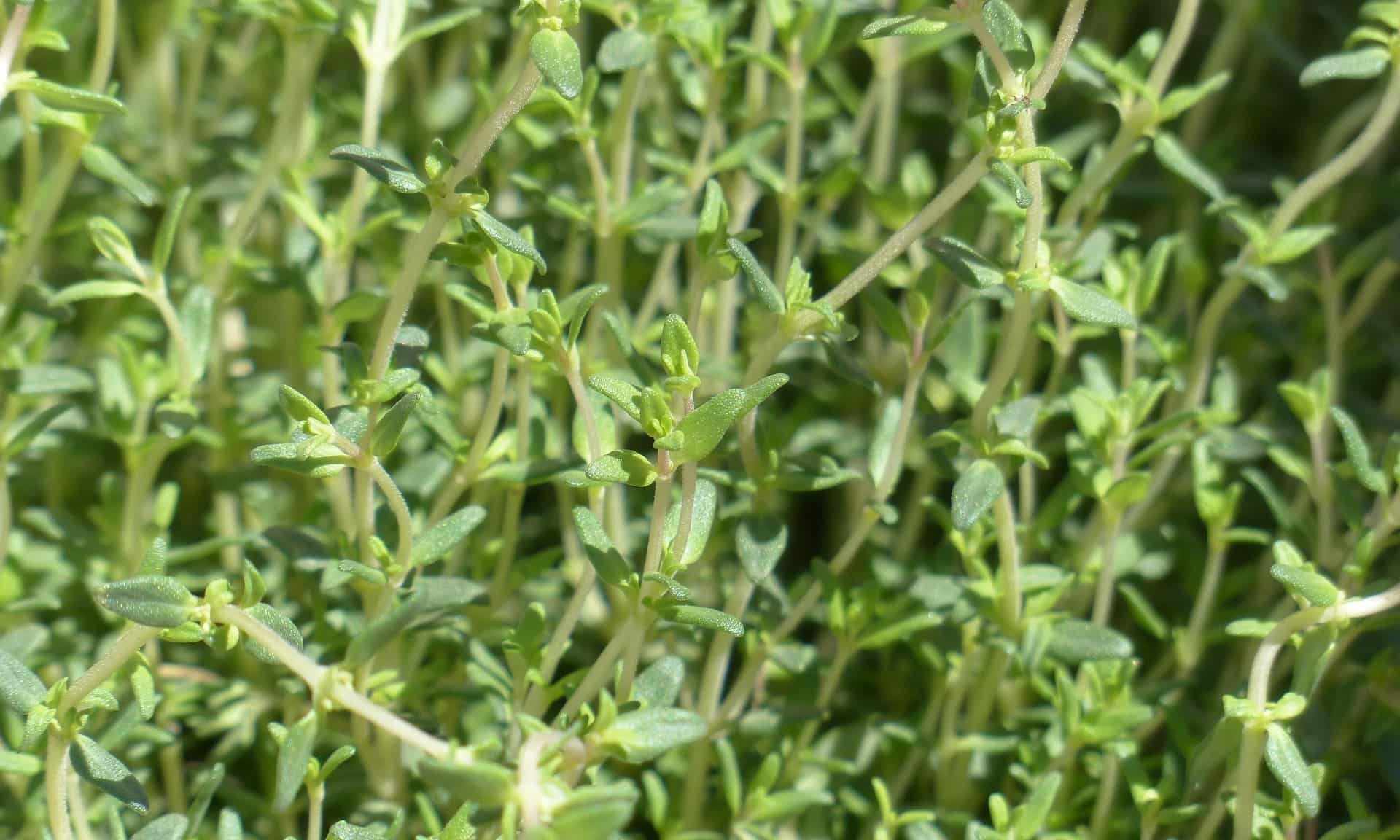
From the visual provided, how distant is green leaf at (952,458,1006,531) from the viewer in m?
1.01

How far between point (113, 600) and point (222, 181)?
0.73 meters

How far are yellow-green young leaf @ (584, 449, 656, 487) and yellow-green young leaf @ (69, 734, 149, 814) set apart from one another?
39 centimetres

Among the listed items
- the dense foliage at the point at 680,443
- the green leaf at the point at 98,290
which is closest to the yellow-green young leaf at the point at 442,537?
the dense foliage at the point at 680,443

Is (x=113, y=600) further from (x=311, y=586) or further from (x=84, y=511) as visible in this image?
(x=84, y=511)

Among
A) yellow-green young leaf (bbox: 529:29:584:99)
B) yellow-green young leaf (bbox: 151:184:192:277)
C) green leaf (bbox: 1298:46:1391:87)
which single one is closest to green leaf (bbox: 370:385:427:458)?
yellow-green young leaf (bbox: 529:29:584:99)

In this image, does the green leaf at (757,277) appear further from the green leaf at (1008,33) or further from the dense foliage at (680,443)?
the green leaf at (1008,33)

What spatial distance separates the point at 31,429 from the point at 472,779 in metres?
0.60

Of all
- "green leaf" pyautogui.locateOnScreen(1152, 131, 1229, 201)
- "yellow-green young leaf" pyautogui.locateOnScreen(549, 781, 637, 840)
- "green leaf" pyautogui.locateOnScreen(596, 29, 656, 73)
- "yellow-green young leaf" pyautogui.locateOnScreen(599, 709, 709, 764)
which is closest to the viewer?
"yellow-green young leaf" pyautogui.locateOnScreen(549, 781, 637, 840)

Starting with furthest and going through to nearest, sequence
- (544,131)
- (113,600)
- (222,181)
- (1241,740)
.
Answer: (222,181)
(544,131)
(1241,740)
(113,600)

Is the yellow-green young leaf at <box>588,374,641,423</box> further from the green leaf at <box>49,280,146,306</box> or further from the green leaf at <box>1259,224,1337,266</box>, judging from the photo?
the green leaf at <box>1259,224,1337,266</box>

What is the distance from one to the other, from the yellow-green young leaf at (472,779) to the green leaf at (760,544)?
0.31 meters

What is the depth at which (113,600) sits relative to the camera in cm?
87

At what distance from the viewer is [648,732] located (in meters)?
0.88

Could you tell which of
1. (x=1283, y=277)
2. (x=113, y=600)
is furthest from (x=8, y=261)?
(x=1283, y=277)
